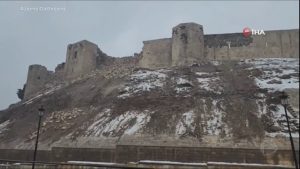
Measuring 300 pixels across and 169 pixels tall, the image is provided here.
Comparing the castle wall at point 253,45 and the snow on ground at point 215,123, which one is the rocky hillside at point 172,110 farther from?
the castle wall at point 253,45

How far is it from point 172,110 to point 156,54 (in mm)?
15017

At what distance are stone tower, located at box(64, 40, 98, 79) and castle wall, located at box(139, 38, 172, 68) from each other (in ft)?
21.7

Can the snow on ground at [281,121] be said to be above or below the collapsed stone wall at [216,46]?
below

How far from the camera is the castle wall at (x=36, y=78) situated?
39.7 m

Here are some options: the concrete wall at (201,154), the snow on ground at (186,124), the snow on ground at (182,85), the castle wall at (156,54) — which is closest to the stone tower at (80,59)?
the castle wall at (156,54)

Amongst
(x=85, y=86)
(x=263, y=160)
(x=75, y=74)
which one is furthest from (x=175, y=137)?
Result: (x=75, y=74)

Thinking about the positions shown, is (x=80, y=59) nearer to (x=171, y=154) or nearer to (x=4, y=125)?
(x=4, y=125)

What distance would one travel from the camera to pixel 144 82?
90.7ft

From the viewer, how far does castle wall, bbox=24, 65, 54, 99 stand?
39.7 meters

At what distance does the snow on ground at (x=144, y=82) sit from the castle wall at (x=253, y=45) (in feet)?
23.0

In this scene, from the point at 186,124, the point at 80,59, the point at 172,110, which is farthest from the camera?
the point at 80,59

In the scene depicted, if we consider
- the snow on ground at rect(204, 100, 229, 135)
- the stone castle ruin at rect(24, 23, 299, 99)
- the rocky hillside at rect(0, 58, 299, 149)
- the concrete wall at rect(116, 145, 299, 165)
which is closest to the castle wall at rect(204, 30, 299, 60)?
the stone castle ruin at rect(24, 23, 299, 99)

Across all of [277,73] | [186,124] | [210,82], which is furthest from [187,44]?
[186,124]

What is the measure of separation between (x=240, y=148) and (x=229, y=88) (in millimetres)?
8536
